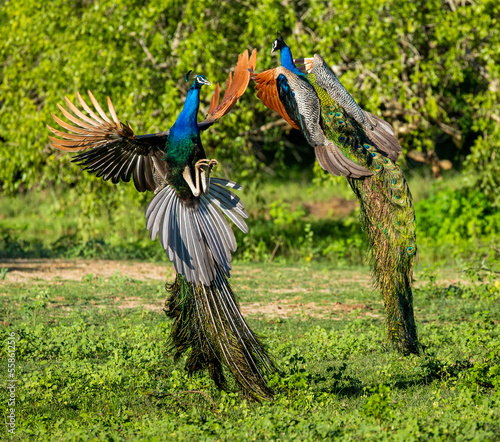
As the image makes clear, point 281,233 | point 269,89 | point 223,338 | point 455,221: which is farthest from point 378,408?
point 281,233

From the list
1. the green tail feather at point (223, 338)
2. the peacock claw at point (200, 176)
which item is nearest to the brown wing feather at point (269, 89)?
the peacock claw at point (200, 176)

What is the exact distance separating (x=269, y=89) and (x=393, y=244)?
4.70 ft

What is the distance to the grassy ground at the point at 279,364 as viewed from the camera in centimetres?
321

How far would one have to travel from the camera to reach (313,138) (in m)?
4.46

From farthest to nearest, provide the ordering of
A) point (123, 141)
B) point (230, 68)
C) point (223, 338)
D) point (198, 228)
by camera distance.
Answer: point (230, 68)
point (123, 141)
point (198, 228)
point (223, 338)

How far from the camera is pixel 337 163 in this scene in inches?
170

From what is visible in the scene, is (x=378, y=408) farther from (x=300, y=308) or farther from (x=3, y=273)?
(x=3, y=273)

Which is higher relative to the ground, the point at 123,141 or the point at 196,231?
the point at 123,141

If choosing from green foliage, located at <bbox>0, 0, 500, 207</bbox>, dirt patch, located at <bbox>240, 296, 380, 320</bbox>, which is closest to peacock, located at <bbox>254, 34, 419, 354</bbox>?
dirt patch, located at <bbox>240, 296, 380, 320</bbox>

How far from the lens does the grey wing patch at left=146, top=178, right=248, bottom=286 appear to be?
3.68m

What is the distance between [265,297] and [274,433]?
350 centimetres

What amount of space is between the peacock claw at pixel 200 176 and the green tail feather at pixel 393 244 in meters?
1.15

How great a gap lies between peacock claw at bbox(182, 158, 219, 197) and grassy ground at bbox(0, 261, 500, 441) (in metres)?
1.10

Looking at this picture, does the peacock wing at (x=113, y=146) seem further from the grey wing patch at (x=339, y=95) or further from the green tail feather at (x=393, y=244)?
the green tail feather at (x=393, y=244)
